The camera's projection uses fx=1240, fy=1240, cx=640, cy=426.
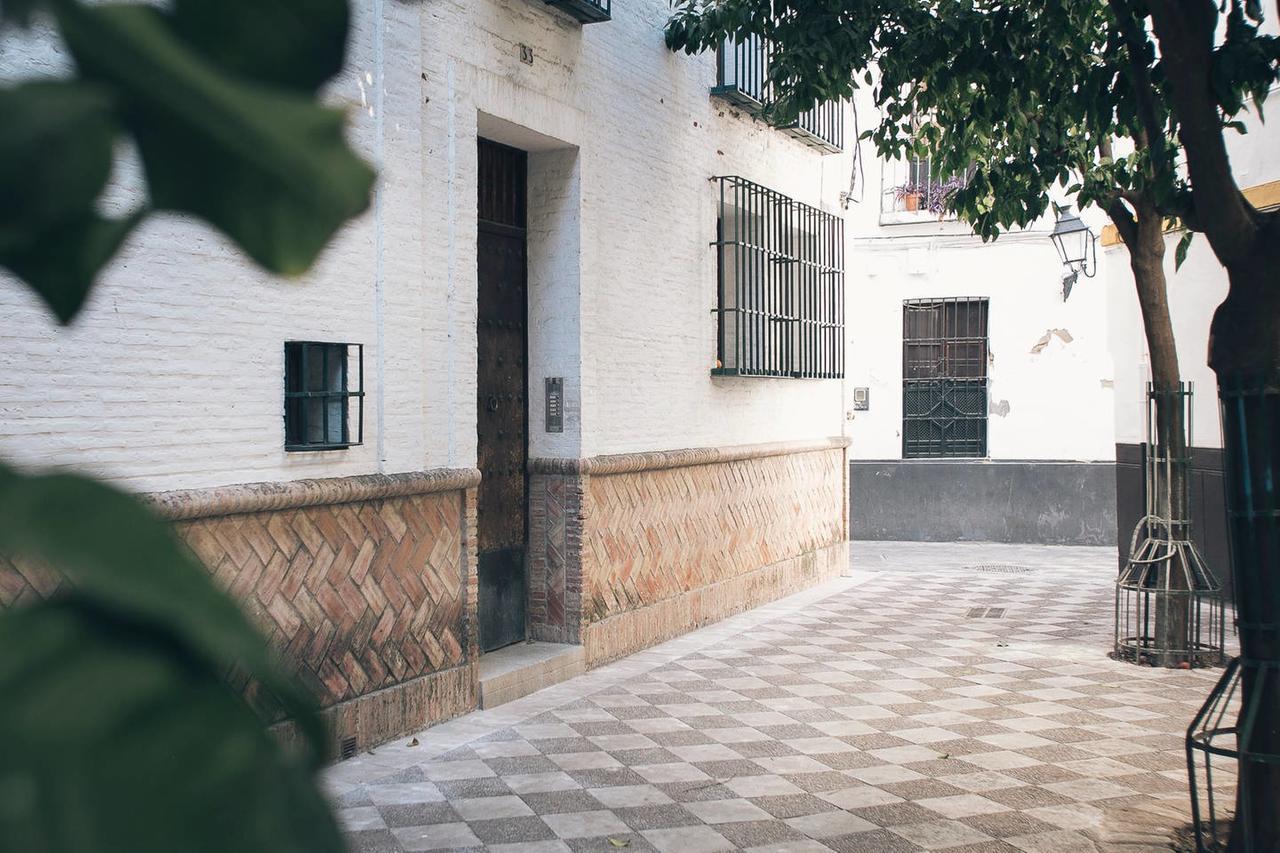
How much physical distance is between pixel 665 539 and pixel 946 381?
8456 millimetres

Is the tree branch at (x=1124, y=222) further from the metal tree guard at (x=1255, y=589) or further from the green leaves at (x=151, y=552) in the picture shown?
the green leaves at (x=151, y=552)

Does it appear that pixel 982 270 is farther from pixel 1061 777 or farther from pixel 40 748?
pixel 40 748

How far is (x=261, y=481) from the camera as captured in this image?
212 inches

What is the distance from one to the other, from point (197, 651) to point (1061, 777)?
19.6 feet

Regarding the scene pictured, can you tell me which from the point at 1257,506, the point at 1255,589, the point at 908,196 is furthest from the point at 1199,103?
the point at 908,196

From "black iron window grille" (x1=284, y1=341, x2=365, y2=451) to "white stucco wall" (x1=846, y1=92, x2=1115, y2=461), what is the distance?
34.9 ft

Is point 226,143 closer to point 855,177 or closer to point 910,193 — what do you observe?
point 855,177

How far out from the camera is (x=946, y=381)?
16359mm

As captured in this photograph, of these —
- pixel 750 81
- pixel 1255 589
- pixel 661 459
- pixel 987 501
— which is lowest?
pixel 987 501

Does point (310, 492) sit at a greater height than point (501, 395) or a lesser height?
lesser

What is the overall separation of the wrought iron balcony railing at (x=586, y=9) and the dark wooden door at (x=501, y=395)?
36.5 inches

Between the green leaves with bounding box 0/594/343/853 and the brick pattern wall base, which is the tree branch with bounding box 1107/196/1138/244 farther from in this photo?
the green leaves with bounding box 0/594/343/853

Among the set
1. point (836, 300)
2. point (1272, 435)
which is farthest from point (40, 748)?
point (836, 300)

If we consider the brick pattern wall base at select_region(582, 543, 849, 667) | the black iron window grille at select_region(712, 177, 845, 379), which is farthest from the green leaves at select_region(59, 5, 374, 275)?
the black iron window grille at select_region(712, 177, 845, 379)
